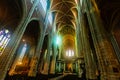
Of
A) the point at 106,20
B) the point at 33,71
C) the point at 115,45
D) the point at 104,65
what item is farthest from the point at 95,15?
the point at 33,71

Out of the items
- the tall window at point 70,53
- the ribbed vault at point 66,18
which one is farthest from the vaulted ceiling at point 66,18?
the tall window at point 70,53

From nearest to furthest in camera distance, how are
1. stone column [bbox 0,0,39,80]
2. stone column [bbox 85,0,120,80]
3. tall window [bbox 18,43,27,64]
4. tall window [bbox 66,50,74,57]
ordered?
1. stone column [bbox 85,0,120,80]
2. stone column [bbox 0,0,39,80]
3. tall window [bbox 18,43,27,64]
4. tall window [bbox 66,50,74,57]

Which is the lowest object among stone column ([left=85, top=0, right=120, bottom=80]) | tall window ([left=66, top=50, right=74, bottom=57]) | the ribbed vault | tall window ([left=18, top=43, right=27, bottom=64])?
stone column ([left=85, top=0, right=120, bottom=80])

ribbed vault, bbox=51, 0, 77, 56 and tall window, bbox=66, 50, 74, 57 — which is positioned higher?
ribbed vault, bbox=51, 0, 77, 56

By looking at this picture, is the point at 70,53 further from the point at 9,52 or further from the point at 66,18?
the point at 9,52

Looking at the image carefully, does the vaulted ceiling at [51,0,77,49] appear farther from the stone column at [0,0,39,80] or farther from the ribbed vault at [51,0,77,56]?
the stone column at [0,0,39,80]

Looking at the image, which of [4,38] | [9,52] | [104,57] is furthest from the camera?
[4,38]

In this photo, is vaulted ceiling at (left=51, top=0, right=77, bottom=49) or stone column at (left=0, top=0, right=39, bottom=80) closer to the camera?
stone column at (left=0, top=0, right=39, bottom=80)

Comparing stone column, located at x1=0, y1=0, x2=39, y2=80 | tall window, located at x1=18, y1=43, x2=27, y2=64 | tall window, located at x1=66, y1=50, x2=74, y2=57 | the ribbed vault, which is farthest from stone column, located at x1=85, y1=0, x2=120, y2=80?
tall window, located at x1=66, y1=50, x2=74, y2=57

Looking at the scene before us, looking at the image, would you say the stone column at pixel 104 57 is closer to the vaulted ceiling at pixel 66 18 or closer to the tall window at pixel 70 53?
the vaulted ceiling at pixel 66 18

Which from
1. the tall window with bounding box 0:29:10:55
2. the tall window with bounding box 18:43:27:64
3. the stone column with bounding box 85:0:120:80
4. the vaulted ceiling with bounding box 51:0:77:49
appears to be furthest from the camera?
the vaulted ceiling with bounding box 51:0:77:49

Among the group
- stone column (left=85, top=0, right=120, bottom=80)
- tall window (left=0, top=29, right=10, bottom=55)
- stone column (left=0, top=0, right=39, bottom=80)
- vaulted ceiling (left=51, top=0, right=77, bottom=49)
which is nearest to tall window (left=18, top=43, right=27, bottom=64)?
tall window (left=0, top=29, right=10, bottom=55)

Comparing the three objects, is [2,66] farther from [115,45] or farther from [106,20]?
[106,20]

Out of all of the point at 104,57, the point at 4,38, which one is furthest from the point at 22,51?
the point at 104,57
